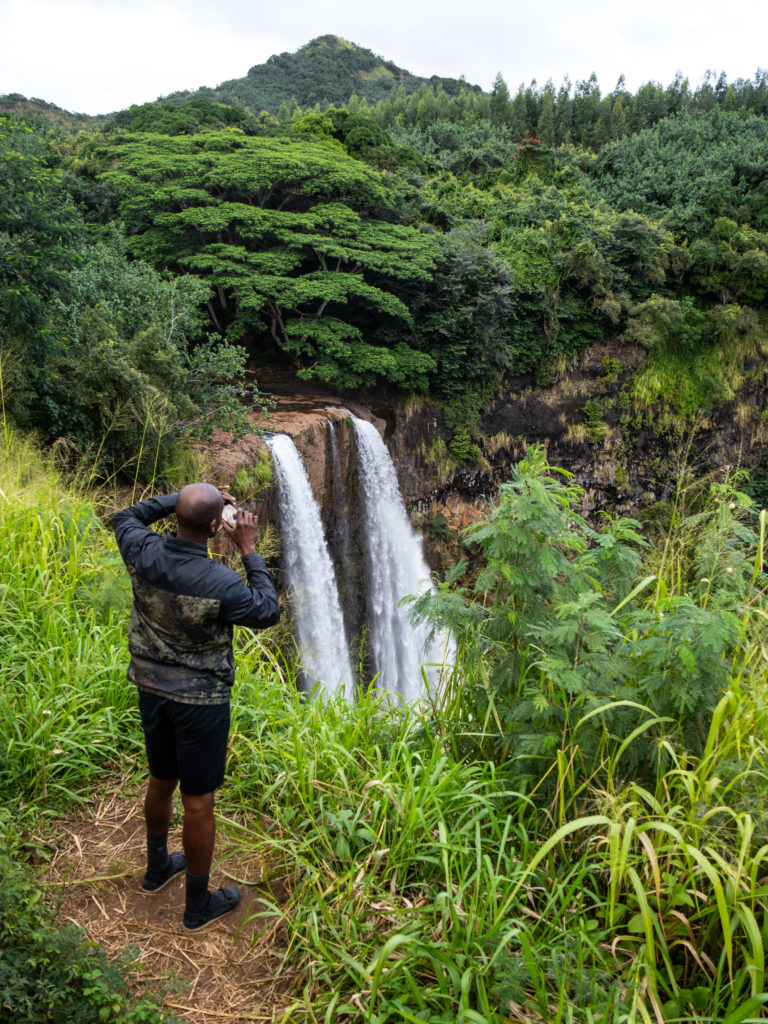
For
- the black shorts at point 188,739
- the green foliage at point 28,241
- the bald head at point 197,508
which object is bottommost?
the black shorts at point 188,739

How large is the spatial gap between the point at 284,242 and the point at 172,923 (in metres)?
11.5

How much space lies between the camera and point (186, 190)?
10.9m

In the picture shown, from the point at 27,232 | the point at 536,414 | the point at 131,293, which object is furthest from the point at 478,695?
the point at 536,414

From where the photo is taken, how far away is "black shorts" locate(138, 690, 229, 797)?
197 cm

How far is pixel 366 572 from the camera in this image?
11.0 meters

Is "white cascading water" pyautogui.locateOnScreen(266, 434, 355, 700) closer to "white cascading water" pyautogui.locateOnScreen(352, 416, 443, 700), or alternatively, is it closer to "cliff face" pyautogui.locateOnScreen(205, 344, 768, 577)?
"white cascading water" pyautogui.locateOnScreen(352, 416, 443, 700)

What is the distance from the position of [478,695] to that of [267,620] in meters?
1.03

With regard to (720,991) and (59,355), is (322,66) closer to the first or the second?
(59,355)

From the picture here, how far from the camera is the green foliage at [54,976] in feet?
5.04

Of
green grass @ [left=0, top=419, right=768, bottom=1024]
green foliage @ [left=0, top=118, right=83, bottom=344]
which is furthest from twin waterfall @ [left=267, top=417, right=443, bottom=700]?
green grass @ [left=0, top=419, right=768, bottom=1024]

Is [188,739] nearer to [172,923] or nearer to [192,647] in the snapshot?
[192,647]

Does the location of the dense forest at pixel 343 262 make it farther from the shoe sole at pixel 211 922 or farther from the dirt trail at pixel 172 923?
the shoe sole at pixel 211 922

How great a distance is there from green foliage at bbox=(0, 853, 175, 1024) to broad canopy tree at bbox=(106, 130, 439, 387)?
9733 millimetres

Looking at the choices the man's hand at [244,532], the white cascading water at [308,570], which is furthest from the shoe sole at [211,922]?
the white cascading water at [308,570]
